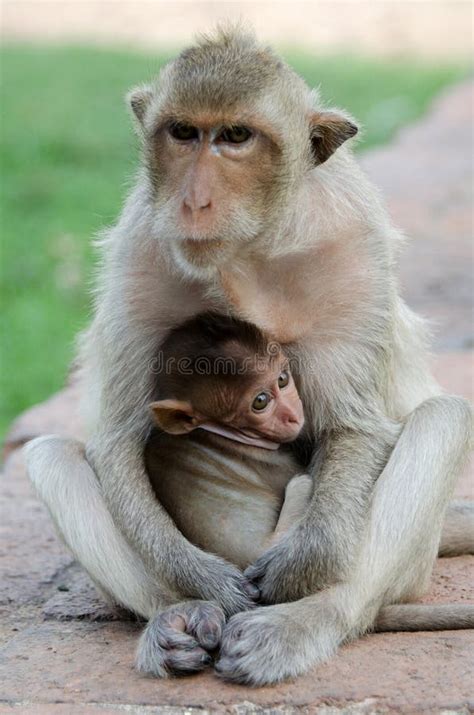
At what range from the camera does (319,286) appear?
4.36m

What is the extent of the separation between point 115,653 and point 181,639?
35 cm

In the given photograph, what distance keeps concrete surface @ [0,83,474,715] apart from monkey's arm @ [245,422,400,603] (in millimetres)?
247

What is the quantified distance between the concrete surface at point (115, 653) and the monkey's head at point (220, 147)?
48.2 inches

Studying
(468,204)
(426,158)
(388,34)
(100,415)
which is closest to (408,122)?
(426,158)

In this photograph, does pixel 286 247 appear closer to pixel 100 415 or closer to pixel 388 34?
pixel 100 415

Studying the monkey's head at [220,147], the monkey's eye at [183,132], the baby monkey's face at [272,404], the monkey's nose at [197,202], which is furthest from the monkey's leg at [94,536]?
the monkey's eye at [183,132]

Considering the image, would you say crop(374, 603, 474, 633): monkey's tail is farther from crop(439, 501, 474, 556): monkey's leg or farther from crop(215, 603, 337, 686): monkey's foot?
crop(439, 501, 474, 556): monkey's leg

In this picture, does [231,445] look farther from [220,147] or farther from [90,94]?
[90,94]

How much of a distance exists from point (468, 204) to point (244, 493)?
580 centimetres

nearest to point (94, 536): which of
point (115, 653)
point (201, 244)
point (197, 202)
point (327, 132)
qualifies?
point (115, 653)

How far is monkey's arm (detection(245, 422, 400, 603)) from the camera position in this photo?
13.7 ft

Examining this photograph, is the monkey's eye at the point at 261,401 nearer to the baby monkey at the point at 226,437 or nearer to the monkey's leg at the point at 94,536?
the baby monkey at the point at 226,437

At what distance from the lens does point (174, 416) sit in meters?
4.32

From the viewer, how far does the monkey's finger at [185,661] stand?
395 cm
